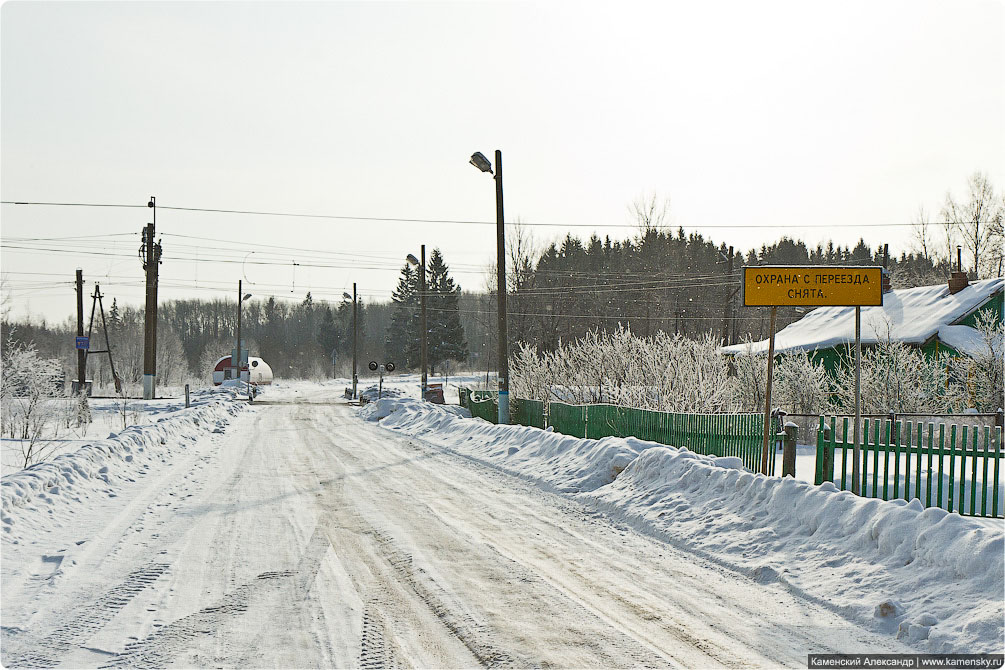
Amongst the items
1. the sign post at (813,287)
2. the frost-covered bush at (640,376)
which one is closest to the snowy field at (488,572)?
the sign post at (813,287)

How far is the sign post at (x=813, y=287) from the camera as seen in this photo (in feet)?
36.6

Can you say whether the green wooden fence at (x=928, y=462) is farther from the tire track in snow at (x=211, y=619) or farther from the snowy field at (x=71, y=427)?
the snowy field at (x=71, y=427)

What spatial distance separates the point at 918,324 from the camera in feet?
105

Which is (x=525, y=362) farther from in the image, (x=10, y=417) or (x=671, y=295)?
(x=671, y=295)

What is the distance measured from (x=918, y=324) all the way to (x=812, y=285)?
954 inches

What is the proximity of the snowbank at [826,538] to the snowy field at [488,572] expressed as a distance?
23 millimetres

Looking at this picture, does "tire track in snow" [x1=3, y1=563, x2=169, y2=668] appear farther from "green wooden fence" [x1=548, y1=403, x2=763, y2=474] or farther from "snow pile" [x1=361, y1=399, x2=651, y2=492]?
"green wooden fence" [x1=548, y1=403, x2=763, y2=474]

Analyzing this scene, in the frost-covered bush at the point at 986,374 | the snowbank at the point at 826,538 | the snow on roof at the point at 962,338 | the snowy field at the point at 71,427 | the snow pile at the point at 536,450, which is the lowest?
the snowy field at the point at 71,427

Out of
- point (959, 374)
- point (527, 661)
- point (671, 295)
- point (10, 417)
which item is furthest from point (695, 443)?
point (671, 295)

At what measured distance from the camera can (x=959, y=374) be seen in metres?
26.2

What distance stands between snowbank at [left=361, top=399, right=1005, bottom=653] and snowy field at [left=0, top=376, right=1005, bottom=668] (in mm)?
23

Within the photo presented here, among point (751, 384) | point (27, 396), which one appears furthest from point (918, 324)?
point (27, 396)

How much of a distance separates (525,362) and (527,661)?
2626cm

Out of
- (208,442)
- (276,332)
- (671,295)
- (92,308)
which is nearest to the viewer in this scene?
(208,442)
